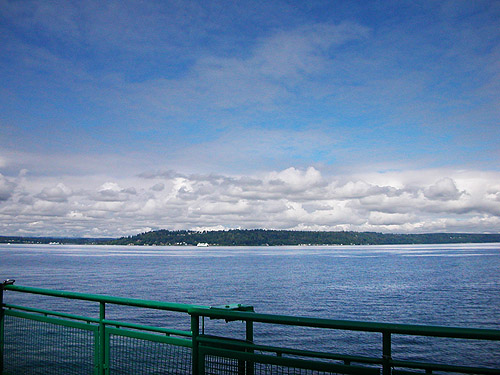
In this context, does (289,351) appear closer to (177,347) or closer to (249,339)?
(249,339)

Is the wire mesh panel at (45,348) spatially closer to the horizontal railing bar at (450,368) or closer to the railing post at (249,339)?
the railing post at (249,339)

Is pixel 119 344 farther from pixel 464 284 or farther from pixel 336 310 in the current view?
pixel 464 284

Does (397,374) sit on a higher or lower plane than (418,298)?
higher

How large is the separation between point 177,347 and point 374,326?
82.7 inches

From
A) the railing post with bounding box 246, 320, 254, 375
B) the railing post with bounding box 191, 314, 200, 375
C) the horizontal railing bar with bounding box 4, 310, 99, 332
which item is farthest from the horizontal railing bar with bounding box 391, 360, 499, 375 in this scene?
the horizontal railing bar with bounding box 4, 310, 99, 332

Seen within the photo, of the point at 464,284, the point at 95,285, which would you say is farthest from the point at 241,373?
the point at 464,284

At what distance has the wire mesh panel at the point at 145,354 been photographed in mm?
4684

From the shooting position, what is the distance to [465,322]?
3869 cm

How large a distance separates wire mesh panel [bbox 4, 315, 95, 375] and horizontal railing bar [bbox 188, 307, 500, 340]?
2.27 metres

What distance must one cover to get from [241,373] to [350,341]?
95.9ft

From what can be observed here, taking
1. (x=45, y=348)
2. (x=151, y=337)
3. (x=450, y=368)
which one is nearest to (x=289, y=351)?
(x=450, y=368)

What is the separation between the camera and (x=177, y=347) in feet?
15.2

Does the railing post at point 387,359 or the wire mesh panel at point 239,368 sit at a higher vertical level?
the railing post at point 387,359

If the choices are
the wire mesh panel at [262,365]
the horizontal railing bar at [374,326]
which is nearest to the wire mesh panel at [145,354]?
the wire mesh panel at [262,365]
